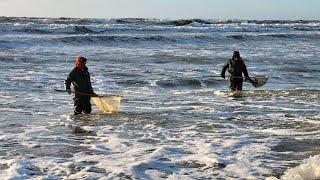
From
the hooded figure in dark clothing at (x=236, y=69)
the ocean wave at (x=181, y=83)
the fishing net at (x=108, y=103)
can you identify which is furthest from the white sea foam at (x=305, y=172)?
the ocean wave at (x=181, y=83)

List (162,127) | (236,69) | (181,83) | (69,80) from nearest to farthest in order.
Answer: (162,127) → (69,80) → (236,69) → (181,83)

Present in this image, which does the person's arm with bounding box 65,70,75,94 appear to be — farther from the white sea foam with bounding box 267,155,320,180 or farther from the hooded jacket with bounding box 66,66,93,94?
the white sea foam with bounding box 267,155,320,180

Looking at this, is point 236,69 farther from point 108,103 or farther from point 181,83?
point 108,103

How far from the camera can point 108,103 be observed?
12938 mm

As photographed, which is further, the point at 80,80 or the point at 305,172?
the point at 80,80

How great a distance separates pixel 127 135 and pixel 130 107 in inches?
143

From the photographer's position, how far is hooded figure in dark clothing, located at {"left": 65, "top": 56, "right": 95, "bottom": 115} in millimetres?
12406

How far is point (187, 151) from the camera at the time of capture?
8977 millimetres

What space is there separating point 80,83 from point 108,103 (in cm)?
85

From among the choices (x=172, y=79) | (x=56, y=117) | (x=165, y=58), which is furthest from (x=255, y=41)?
(x=56, y=117)

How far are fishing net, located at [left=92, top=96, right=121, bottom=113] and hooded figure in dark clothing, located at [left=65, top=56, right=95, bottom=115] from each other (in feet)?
1.10

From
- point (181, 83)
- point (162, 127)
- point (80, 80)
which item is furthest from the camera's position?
point (181, 83)

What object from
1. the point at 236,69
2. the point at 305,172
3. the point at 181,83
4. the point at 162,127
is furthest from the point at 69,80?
the point at 181,83

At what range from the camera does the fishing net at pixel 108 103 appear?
1280 cm
